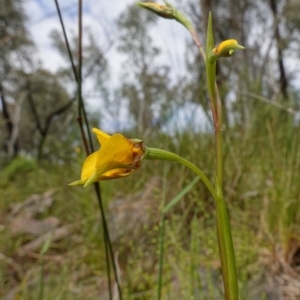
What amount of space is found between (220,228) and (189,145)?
2070 mm

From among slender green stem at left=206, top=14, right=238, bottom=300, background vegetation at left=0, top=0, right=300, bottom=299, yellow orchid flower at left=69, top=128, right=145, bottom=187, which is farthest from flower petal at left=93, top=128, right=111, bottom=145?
background vegetation at left=0, top=0, right=300, bottom=299

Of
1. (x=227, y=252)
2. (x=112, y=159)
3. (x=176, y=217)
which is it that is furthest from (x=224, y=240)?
(x=176, y=217)

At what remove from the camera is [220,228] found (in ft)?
1.64

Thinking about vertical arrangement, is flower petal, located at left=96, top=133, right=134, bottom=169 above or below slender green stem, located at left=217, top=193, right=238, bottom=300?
above

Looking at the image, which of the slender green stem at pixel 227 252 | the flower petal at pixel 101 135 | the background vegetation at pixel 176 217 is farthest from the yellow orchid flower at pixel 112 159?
the background vegetation at pixel 176 217

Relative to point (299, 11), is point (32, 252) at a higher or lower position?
lower

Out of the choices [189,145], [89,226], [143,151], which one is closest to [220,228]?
[143,151]

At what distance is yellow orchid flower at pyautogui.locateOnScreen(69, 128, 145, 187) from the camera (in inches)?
18.5

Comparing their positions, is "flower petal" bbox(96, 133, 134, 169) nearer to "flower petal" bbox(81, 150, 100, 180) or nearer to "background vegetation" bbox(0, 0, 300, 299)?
"flower petal" bbox(81, 150, 100, 180)

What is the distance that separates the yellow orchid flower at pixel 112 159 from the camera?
0.47 meters

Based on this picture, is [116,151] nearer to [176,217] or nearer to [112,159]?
[112,159]

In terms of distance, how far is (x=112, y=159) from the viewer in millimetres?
479

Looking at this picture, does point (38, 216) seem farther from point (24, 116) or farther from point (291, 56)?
point (24, 116)

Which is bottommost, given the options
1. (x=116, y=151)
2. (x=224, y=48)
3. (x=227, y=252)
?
(x=227, y=252)
